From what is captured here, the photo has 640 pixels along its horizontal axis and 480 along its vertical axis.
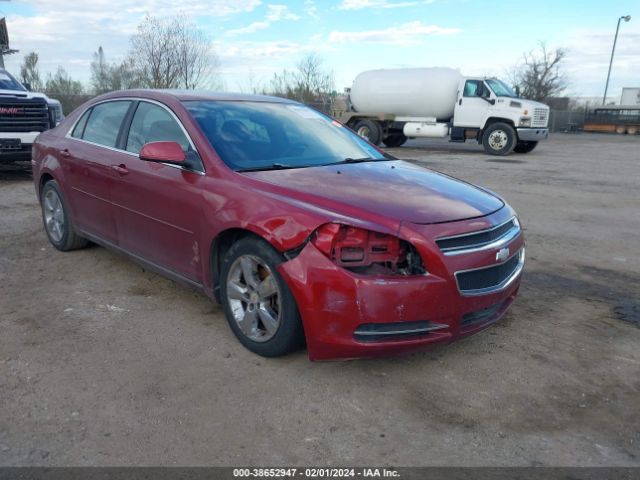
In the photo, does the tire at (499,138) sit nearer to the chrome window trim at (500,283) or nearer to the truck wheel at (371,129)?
the truck wheel at (371,129)

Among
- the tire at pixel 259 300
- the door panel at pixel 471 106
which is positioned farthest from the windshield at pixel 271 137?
the door panel at pixel 471 106

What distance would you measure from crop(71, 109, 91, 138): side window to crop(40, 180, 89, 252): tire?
56 cm

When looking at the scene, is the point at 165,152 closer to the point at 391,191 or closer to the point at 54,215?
the point at 391,191

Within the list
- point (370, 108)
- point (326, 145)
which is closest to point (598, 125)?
point (370, 108)

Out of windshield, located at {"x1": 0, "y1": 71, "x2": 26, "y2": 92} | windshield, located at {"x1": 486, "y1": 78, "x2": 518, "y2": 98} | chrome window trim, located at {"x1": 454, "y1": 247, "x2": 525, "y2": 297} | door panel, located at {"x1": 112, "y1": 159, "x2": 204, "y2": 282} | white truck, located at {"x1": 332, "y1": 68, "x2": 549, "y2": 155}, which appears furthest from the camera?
windshield, located at {"x1": 486, "y1": 78, "x2": 518, "y2": 98}

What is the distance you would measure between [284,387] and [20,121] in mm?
9341

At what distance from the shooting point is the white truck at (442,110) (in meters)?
17.9

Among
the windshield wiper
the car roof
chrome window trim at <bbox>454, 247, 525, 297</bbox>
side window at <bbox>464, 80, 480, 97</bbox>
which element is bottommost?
chrome window trim at <bbox>454, 247, 525, 297</bbox>

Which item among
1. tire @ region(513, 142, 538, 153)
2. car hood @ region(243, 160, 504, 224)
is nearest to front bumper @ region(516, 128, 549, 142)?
tire @ region(513, 142, 538, 153)

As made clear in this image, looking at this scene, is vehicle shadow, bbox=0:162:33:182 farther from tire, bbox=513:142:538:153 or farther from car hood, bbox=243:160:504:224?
tire, bbox=513:142:538:153

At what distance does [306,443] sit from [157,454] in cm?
69

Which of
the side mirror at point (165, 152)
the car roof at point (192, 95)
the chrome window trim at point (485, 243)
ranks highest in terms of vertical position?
the car roof at point (192, 95)

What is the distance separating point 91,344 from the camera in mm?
3557

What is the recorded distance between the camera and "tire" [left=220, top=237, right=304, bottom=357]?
311 centimetres
